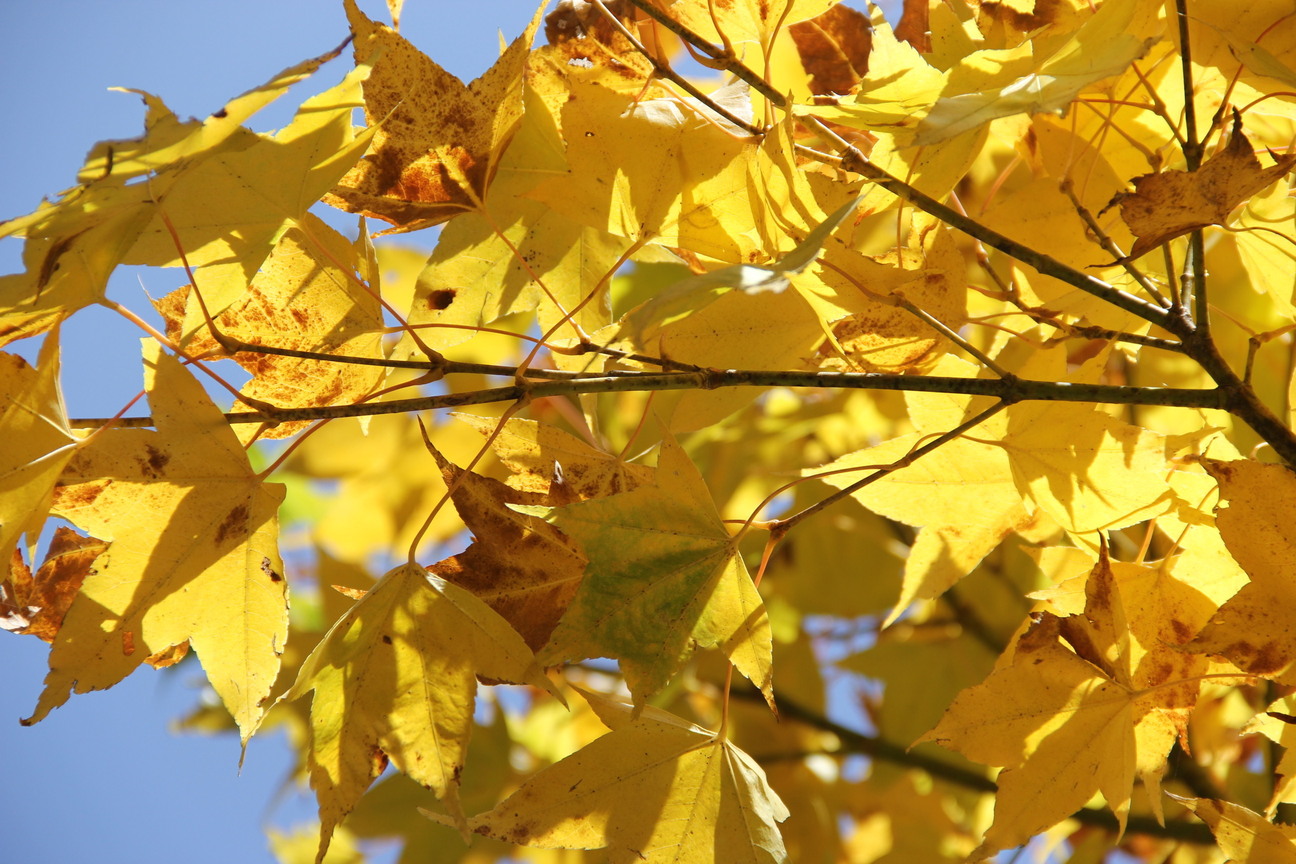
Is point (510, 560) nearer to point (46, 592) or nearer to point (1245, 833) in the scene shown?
point (46, 592)

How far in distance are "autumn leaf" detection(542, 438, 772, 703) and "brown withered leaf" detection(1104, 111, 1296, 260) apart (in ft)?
0.74

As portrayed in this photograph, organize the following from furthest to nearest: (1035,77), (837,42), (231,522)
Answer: (837,42) → (231,522) → (1035,77)

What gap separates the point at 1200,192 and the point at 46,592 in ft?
1.95

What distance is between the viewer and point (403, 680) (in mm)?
455

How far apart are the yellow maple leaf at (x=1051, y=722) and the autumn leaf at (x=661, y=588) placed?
12cm

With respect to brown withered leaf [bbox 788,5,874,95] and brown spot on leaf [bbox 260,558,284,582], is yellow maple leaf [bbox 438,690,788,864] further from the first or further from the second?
brown withered leaf [bbox 788,5,874,95]

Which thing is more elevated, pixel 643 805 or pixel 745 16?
pixel 745 16

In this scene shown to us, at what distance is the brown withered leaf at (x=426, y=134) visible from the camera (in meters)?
0.46

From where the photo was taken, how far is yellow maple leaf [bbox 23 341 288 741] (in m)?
0.44

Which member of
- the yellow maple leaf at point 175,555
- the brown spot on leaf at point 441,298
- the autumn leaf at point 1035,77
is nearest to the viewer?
the autumn leaf at point 1035,77

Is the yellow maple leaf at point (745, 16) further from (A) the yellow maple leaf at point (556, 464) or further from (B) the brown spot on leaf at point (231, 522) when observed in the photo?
(B) the brown spot on leaf at point (231, 522)

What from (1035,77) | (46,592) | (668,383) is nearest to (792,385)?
(668,383)

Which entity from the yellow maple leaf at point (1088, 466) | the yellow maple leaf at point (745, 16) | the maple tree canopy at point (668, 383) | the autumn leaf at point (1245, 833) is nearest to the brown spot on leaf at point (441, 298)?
the maple tree canopy at point (668, 383)

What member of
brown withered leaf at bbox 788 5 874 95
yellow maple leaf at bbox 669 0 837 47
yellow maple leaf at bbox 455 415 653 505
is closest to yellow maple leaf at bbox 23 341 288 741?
yellow maple leaf at bbox 455 415 653 505
